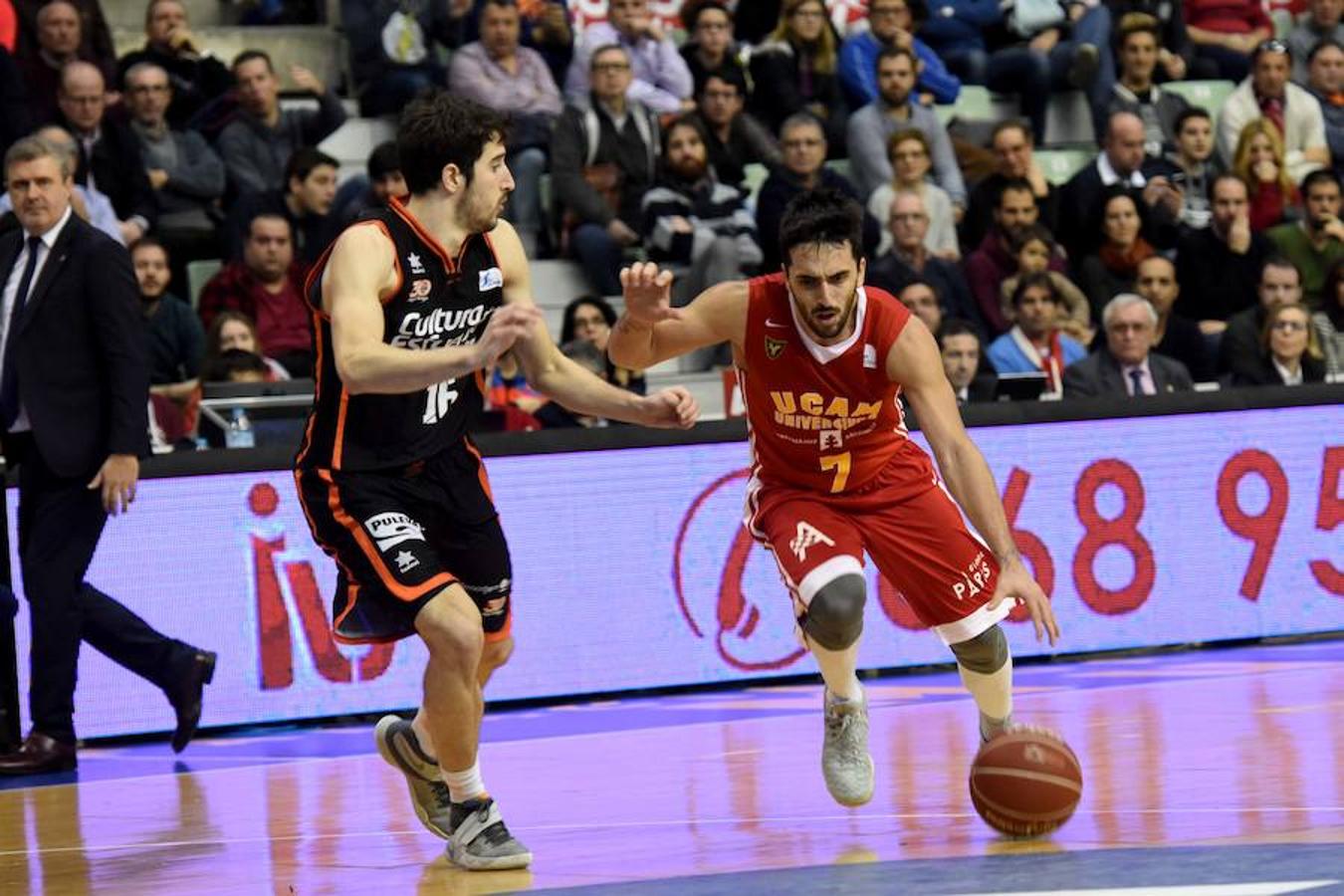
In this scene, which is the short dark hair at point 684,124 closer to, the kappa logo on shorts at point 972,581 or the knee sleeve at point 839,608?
the kappa logo on shorts at point 972,581

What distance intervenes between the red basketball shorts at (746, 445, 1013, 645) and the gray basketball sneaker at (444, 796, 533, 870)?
3.90ft

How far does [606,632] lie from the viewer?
11.7m

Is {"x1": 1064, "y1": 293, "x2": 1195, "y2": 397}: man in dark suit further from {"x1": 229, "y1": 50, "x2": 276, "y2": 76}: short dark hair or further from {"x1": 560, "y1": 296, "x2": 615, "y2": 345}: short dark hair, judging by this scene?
{"x1": 229, "y1": 50, "x2": 276, "y2": 76}: short dark hair

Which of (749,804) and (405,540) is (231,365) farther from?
(405,540)

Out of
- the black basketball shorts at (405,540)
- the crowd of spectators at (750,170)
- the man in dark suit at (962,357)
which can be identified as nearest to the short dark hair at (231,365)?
the crowd of spectators at (750,170)

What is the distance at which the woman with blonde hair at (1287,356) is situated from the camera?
45.7ft

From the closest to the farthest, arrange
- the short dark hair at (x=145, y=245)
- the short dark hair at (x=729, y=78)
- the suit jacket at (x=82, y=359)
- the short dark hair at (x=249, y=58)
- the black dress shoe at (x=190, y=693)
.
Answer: the suit jacket at (x=82, y=359) < the black dress shoe at (x=190, y=693) < the short dark hair at (x=145, y=245) < the short dark hair at (x=249, y=58) < the short dark hair at (x=729, y=78)

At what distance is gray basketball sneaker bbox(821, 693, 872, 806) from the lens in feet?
24.6

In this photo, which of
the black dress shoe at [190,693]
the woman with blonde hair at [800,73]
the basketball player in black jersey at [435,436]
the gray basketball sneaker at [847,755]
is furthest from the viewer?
the woman with blonde hair at [800,73]

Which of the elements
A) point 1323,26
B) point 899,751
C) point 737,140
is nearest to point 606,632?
point 899,751

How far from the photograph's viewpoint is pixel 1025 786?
6859 millimetres

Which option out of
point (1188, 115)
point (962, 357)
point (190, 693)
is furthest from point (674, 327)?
point (1188, 115)

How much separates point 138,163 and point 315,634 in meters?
4.14

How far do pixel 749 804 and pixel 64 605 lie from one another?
324cm
